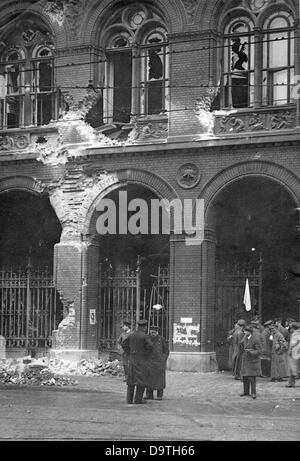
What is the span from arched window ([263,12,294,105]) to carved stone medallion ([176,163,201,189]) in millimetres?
2520

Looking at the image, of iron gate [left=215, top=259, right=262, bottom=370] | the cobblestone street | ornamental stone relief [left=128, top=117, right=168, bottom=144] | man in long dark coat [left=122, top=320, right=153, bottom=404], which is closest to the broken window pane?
ornamental stone relief [left=128, top=117, right=168, bottom=144]

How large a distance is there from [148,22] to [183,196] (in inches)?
199

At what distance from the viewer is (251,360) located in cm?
1584

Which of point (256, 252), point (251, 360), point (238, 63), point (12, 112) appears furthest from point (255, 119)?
point (251, 360)

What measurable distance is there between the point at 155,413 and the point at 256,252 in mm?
11222

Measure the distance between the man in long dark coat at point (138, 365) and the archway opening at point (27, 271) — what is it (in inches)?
381

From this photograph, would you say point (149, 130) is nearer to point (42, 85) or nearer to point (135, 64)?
point (135, 64)

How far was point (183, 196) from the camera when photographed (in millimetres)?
22078

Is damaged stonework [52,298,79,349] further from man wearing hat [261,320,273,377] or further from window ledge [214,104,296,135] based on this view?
window ledge [214,104,296,135]

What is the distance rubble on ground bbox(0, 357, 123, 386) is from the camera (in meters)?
18.7

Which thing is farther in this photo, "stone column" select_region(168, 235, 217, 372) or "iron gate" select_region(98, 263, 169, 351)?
"iron gate" select_region(98, 263, 169, 351)

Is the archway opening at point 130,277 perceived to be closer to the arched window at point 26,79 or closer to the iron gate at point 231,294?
the iron gate at point 231,294
